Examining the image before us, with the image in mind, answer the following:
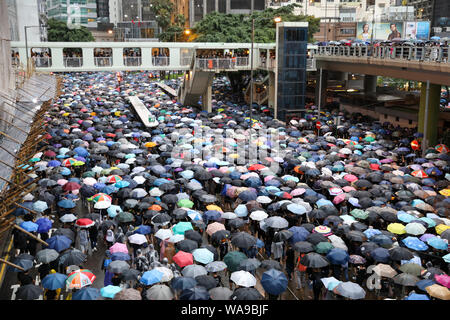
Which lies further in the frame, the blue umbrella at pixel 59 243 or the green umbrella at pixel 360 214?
the green umbrella at pixel 360 214

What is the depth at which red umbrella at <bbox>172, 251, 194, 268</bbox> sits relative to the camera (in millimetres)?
13203

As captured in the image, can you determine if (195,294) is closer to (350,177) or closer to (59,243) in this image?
(59,243)

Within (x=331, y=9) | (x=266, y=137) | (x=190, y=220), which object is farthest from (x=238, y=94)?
(x=331, y=9)

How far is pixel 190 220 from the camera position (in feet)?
55.4

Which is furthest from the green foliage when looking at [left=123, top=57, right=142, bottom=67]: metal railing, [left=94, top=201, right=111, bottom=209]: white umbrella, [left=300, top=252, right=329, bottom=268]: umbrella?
[left=300, top=252, right=329, bottom=268]: umbrella

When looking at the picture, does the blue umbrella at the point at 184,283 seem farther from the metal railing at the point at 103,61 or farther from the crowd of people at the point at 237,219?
A: the metal railing at the point at 103,61

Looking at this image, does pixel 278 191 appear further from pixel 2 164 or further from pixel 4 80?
pixel 4 80

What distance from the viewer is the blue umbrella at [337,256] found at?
1333 centimetres

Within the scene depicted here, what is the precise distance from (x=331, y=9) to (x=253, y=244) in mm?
92568

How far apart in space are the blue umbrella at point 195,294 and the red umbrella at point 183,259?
1.98 metres

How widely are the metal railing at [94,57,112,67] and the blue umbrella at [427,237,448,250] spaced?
32988 millimetres

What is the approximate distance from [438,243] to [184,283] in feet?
24.3

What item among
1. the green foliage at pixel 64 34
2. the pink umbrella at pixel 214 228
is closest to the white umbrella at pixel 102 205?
the pink umbrella at pixel 214 228

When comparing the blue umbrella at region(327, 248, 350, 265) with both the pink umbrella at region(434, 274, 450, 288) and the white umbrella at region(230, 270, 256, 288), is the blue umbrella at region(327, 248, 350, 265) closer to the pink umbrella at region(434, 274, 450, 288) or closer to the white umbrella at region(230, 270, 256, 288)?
the pink umbrella at region(434, 274, 450, 288)
